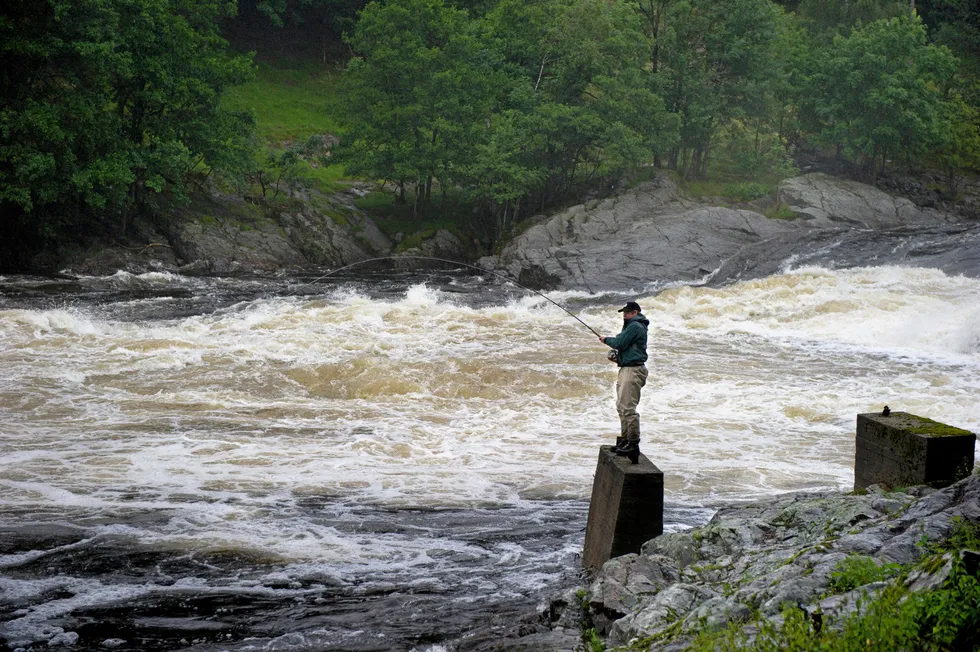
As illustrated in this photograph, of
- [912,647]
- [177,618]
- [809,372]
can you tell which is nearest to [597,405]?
[809,372]

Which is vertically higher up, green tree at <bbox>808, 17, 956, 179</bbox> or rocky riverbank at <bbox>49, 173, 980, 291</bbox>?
A: green tree at <bbox>808, 17, 956, 179</bbox>

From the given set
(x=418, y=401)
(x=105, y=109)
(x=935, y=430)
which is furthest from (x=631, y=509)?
(x=105, y=109)

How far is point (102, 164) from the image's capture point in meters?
28.3

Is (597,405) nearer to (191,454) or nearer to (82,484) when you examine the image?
(191,454)

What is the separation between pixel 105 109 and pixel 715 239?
1954cm

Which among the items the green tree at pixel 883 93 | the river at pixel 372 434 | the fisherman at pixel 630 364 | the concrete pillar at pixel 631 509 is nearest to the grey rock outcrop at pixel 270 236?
the river at pixel 372 434

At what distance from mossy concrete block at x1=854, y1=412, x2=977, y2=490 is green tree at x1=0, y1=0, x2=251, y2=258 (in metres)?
24.7

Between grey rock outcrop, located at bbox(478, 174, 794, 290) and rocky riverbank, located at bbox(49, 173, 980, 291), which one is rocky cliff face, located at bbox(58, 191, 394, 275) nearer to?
rocky riverbank, located at bbox(49, 173, 980, 291)

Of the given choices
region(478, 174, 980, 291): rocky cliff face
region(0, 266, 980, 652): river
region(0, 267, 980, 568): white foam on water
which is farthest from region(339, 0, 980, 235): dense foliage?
region(0, 267, 980, 568): white foam on water

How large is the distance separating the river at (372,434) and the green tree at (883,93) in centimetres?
1414

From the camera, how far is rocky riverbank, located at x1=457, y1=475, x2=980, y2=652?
17.8 ft

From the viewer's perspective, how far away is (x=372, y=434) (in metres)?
13.3

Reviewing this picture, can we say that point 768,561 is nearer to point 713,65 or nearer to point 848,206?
point 848,206

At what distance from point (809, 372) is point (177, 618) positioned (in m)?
13.0
